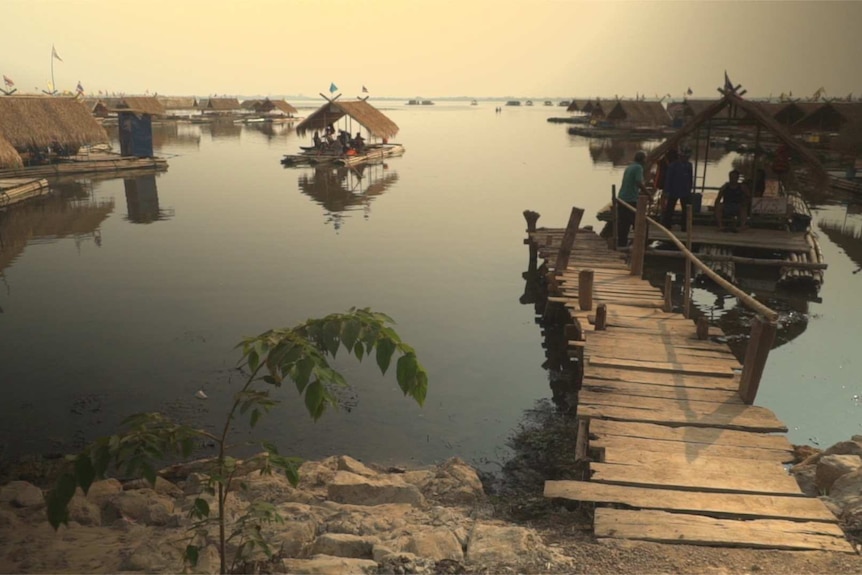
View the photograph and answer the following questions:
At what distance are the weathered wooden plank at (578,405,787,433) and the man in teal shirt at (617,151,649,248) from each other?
7.87 m

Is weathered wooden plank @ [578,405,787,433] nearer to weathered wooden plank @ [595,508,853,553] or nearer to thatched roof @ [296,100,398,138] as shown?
weathered wooden plank @ [595,508,853,553]

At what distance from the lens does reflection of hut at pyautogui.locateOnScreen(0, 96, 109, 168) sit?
82.3 ft

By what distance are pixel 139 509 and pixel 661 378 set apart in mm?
4986

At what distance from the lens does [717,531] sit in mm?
4148

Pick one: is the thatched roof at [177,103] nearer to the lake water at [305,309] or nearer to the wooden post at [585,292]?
the lake water at [305,309]

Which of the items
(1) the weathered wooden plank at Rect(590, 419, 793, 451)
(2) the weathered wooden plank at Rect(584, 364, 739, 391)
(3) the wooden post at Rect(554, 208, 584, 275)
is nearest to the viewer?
(1) the weathered wooden plank at Rect(590, 419, 793, 451)

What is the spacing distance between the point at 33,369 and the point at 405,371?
26.6 feet


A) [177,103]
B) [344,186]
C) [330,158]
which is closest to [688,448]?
[344,186]

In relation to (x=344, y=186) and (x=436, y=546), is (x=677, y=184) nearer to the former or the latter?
(x=436, y=546)

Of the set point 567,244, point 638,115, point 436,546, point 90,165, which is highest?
point 638,115

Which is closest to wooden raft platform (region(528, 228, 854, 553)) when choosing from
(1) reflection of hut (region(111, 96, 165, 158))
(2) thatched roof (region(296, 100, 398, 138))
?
(2) thatched roof (region(296, 100, 398, 138))

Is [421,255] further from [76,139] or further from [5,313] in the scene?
[76,139]

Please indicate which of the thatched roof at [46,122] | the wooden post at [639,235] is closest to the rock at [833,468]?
the wooden post at [639,235]

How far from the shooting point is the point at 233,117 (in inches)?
3332
